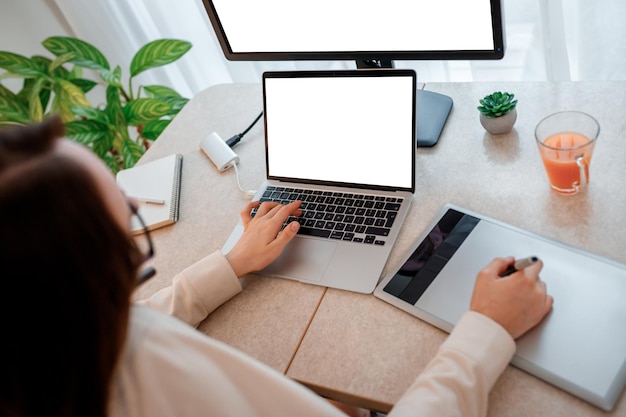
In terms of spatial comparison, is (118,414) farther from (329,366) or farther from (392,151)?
(392,151)

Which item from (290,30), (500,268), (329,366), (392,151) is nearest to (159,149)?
(290,30)

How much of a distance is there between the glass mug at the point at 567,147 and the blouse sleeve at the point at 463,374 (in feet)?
1.00

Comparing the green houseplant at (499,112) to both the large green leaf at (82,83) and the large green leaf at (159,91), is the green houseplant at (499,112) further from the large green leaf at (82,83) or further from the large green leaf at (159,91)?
the large green leaf at (82,83)

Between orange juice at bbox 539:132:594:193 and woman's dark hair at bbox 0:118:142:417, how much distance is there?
25.4 inches

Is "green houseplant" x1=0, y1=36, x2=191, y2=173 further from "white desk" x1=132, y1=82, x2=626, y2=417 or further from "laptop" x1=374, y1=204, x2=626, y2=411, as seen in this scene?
"laptop" x1=374, y1=204, x2=626, y2=411

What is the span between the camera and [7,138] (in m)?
0.48

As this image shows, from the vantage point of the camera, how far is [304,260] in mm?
904

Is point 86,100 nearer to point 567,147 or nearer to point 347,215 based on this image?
point 347,215

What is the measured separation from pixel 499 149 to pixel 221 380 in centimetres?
67

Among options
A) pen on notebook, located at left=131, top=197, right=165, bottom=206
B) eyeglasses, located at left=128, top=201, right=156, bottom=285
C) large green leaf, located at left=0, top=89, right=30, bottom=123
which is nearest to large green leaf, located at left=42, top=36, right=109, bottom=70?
large green leaf, located at left=0, top=89, right=30, bottom=123

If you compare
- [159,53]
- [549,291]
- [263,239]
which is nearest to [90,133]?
[159,53]

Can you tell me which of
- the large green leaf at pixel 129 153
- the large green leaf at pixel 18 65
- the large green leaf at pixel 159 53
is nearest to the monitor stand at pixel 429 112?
the large green leaf at pixel 159 53

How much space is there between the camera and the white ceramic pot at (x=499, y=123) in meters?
0.96

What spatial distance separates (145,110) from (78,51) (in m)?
0.32
